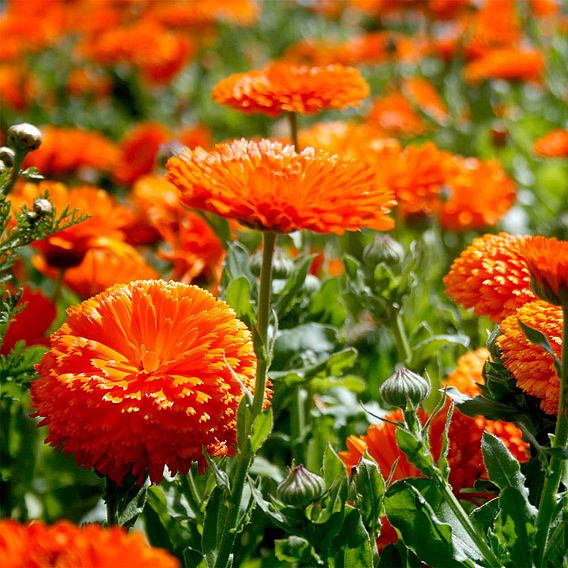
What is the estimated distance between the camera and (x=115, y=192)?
11.0 feet

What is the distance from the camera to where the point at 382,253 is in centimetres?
176

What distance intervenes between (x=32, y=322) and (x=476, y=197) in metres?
1.07

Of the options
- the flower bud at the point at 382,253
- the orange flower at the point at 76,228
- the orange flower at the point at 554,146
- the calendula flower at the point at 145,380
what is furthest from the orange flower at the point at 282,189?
the orange flower at the point at 554,146

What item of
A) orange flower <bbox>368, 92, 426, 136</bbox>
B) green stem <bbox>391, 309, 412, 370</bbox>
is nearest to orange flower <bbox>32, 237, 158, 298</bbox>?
green stem <bbox>391, 309, 412, 370</bbox>

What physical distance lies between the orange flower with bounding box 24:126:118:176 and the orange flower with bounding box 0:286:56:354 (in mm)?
1019

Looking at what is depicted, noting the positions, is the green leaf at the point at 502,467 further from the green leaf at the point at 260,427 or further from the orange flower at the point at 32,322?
the orange flower at the point at 32,322

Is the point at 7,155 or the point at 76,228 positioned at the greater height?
the point at 7,155

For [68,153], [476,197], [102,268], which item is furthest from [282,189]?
[68,153]

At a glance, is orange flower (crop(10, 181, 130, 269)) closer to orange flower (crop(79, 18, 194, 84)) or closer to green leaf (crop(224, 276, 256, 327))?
green leaf (crop(224, 276, 256, 327))

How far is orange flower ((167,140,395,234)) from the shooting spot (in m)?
1.13

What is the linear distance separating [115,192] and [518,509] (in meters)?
2.42

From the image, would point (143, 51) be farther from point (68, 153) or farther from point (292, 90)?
point (292, 90)

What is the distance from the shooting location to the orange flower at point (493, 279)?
1.41m

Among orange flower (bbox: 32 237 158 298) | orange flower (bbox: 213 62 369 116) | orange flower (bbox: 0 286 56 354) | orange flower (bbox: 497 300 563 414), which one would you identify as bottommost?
orange flower (bbox: 32 237 158 298)
